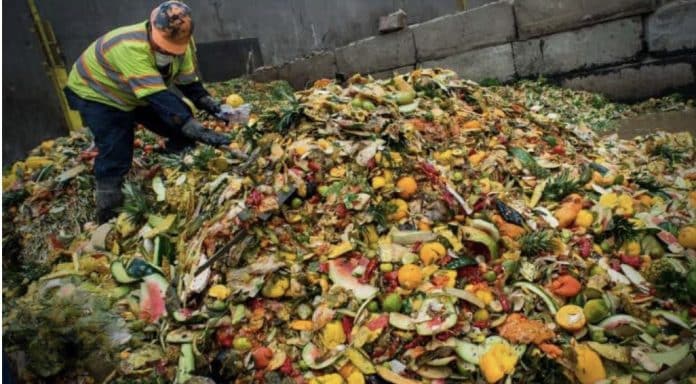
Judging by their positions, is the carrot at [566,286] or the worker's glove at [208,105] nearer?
the carrot at [566,286]

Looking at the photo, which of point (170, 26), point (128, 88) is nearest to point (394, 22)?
point (170, 26)

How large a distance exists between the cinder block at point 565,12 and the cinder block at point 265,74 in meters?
6.38

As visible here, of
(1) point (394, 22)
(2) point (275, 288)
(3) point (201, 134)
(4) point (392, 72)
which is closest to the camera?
(2) point (275, 288)

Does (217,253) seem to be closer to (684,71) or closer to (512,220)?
(512,220)

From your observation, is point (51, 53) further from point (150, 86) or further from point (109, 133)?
point (150, 86)

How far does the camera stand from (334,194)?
12.2ft

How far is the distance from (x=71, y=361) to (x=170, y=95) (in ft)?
7.66

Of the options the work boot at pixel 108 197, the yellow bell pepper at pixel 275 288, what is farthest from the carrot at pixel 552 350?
the work boot at pixel 108 197

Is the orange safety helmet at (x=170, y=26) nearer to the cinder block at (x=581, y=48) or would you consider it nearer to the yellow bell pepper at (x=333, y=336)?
the yellow bell pepper at (x=333, y=336)

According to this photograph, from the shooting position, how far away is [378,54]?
959 cm

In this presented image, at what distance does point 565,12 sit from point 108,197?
7241 millimetres

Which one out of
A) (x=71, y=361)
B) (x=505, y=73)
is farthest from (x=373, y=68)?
(x=71, y=361)

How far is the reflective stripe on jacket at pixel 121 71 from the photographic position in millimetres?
4047

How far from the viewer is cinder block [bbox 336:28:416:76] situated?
9.16m
